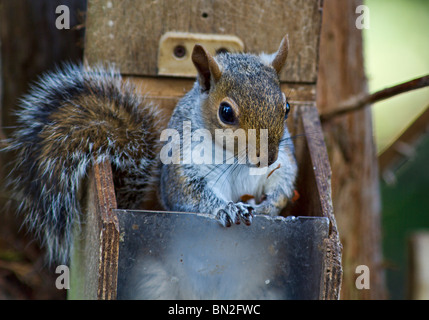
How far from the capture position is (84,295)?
64.1 inches

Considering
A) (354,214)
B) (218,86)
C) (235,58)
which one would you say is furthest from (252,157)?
(354,214)

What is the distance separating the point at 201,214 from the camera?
4.63 feet

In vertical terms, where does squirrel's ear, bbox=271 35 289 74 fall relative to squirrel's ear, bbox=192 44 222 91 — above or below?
above

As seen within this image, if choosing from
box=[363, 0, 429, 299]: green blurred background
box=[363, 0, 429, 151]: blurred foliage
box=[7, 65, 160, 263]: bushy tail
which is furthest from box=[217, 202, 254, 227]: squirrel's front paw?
box=[363, 0, 429, 151]: blurred foliage

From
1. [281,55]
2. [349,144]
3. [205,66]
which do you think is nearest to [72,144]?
[205,66]

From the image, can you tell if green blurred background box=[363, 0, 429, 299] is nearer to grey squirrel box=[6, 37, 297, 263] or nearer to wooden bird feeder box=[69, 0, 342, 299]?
wooden bird feeder box=[69, 0, 342, 299]

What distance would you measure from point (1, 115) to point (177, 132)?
1030mm

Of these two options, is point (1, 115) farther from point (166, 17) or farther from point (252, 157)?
point (252, 157)

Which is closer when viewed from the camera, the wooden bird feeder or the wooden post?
the wooden bird feeder

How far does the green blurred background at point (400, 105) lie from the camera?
3.52 metres

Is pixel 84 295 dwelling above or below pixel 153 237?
below

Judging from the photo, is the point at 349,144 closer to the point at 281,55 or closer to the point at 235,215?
the point at 281,55

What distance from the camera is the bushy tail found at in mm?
1654
